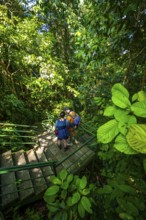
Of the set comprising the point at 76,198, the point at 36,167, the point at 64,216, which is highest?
the point at 76,198

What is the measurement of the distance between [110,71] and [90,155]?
2970 mm

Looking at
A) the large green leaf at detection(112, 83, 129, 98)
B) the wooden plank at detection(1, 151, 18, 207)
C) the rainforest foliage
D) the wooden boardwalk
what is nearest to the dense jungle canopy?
the rainforest foliage

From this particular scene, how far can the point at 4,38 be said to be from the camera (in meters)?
6.32

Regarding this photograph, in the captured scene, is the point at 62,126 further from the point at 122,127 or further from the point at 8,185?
the point at 122,127

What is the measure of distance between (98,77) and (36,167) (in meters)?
2.97

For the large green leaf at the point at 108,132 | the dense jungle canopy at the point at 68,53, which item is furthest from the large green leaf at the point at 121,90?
the dense jungle canopy at the point at 68,53

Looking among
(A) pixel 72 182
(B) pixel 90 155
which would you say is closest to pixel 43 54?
(B) pixel 90 155

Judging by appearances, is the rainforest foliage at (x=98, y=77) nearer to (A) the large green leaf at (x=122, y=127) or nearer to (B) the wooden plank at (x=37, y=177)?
(A) the large green leaf at (x=122, y=127)

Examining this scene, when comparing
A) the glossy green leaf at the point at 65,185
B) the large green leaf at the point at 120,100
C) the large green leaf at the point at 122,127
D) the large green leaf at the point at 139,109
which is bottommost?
the glossy green leaf at the point at 65,185

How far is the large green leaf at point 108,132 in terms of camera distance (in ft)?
2.18

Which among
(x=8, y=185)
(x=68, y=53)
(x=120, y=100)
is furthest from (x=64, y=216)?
(x=68, y=53)

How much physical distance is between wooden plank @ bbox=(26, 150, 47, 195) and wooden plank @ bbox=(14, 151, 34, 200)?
15 cm

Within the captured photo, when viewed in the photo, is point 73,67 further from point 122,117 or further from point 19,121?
point 122,117

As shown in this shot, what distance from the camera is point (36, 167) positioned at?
271 centimetres
